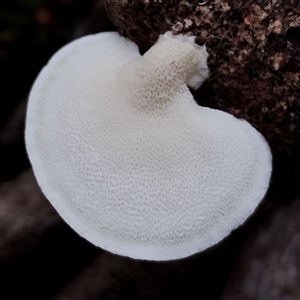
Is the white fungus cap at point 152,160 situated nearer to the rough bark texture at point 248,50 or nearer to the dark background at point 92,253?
the rough bark texture at point 248,50

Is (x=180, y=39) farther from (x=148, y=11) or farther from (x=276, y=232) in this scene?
(x=276, y=232)

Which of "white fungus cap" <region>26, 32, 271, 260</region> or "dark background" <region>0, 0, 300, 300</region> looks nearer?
"white fungus cap" <region>26, 32, 271, 260</region>

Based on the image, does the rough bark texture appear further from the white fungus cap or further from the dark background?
the dark background

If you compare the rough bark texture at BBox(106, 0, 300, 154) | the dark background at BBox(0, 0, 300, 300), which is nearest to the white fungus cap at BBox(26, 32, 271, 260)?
the rough bark texture at BBox(106, 0, 300, 154)

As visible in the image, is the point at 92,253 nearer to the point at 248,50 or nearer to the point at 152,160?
the point at 152,160

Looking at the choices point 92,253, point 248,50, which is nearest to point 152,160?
point 248,50

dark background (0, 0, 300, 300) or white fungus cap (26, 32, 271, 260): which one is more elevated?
white fungus cap (26, 32, 271, 260)

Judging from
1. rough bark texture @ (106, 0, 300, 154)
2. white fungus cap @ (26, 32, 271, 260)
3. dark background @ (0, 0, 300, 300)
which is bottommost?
dark background @ (0, 0, 300, 300)
